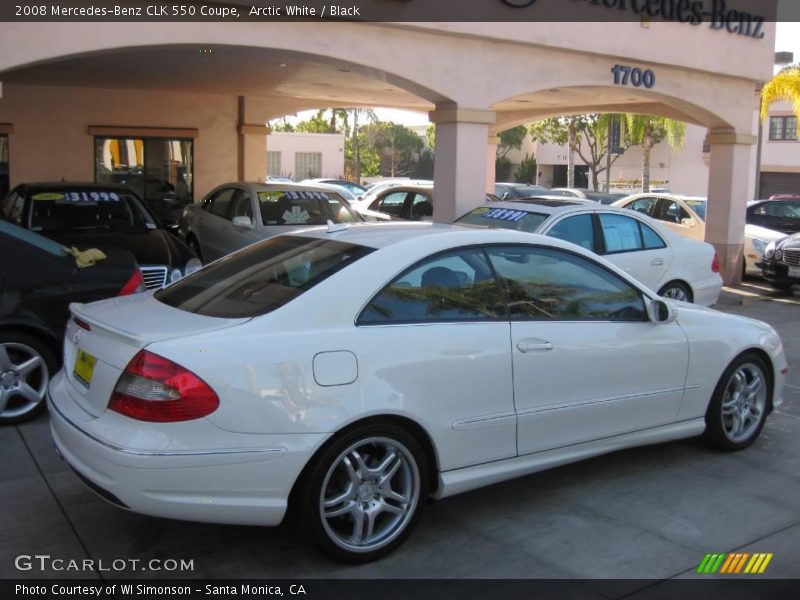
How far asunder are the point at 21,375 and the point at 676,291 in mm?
7310

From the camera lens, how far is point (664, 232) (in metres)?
9.95

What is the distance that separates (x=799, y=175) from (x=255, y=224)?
34043 mm

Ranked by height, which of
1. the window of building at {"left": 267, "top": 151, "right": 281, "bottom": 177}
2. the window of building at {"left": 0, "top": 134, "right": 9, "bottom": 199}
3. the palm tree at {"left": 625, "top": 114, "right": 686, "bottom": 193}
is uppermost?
the palm tree at {"left": 625, "top": 114, "right": 686, "bottom": 193}

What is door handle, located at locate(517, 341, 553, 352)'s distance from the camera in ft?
14.3

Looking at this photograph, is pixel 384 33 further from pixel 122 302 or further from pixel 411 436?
pixel 411 436

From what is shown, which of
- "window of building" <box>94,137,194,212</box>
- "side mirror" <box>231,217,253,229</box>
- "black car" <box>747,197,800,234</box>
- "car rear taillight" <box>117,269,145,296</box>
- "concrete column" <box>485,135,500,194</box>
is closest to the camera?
"car rear taillight" <box>117,269,145,296</box>

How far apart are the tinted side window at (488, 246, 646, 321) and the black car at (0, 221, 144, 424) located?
311 cm

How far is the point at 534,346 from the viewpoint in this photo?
4398 millimetres

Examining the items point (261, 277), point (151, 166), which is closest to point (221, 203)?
point (151, 166)

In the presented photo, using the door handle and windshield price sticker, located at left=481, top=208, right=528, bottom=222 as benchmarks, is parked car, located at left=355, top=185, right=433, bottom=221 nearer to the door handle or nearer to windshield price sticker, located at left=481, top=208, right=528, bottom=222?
windshield price sticker, located at left=481, top=208, right=528, bottom=222

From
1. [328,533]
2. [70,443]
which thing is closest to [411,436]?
[328,533]

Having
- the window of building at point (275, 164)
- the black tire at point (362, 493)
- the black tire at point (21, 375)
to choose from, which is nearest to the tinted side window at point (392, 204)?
the black tire at point (21, 375)
